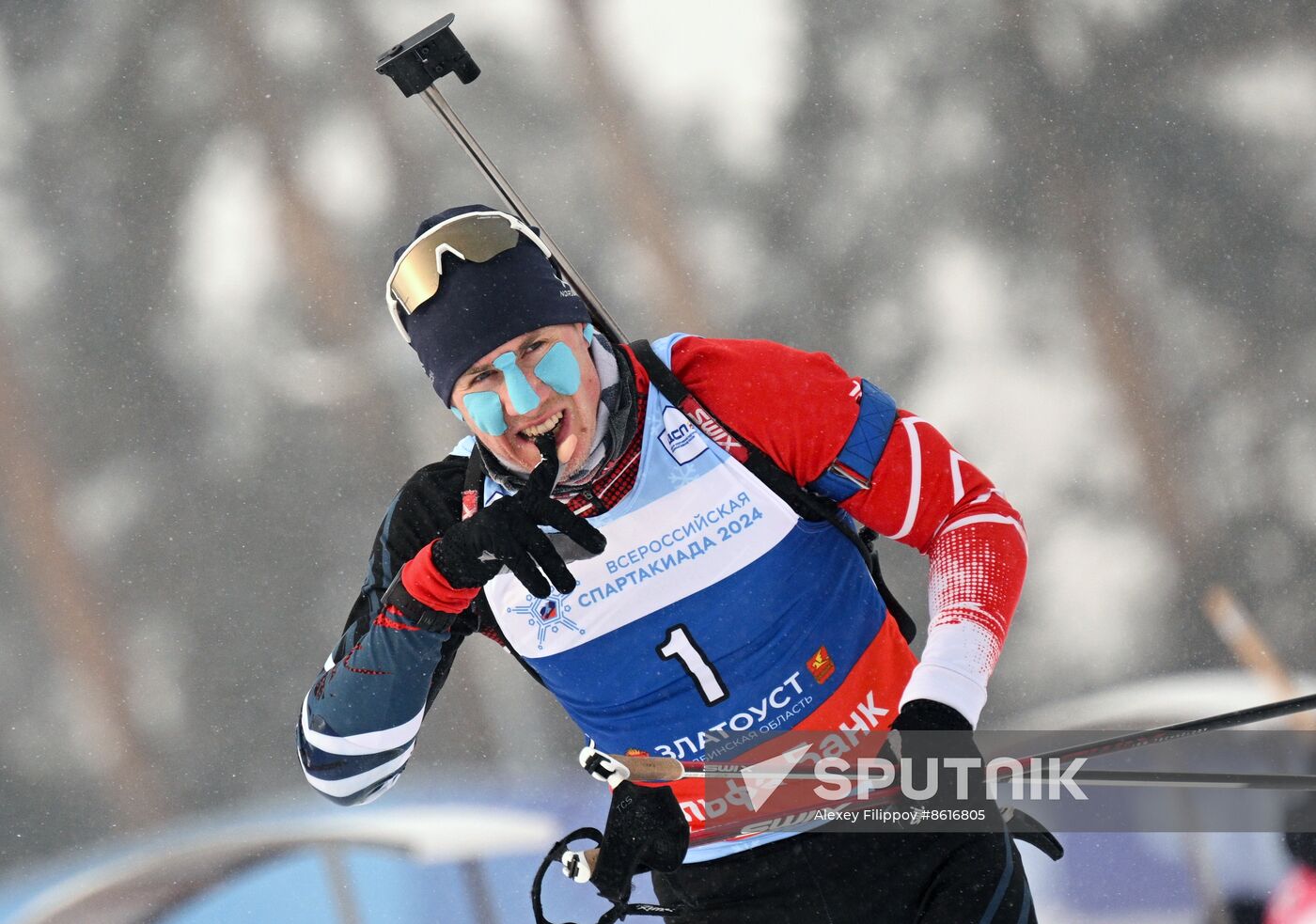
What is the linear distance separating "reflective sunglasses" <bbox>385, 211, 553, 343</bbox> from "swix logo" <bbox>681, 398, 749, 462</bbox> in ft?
1.04

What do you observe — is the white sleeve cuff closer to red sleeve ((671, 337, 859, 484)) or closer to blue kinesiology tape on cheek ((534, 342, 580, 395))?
red sleeve ((671, 337, 859, 484))

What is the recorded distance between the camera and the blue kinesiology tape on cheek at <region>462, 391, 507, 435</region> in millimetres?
1875

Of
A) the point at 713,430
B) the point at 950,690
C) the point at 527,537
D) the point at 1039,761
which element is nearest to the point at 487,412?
the point at 527,537

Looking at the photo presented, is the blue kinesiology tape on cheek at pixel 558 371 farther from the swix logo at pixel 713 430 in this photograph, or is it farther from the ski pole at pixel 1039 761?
the ski pole at pixel 1039 761

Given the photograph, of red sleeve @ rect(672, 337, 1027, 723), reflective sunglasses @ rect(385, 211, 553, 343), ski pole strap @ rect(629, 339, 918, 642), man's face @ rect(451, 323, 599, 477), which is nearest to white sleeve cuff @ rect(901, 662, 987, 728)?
red sleeve @ rect(672, 337, 1027, 723)

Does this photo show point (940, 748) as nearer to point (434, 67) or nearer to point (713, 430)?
point (713, 430)

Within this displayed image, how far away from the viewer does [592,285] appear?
4.01m

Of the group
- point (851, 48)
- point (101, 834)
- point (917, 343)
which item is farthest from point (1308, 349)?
point (101, 834)

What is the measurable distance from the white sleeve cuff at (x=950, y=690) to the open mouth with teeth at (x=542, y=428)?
1.99 ft

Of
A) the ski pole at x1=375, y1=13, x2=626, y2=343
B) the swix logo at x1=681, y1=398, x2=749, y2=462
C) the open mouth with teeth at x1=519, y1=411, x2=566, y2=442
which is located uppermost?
the ski pole at x1=375, y1=13, x2=626, y2=343

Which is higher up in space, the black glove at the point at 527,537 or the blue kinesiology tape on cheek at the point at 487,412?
the blue kinesiology tape on cheek at the point at 487,412

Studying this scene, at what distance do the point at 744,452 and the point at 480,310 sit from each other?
1.41 ft

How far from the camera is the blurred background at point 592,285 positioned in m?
3.88

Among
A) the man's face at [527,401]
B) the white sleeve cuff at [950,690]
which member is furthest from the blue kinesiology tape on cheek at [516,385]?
the white sleeve cuff at [950,690]
